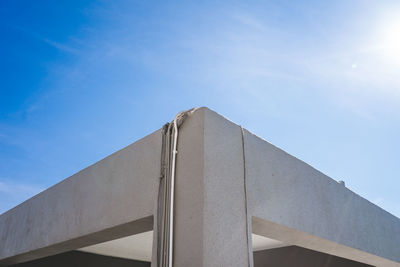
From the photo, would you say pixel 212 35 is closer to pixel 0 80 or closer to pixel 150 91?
pixel 150 91

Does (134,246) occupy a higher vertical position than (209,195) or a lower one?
higher

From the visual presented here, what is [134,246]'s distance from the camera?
448 centimetres

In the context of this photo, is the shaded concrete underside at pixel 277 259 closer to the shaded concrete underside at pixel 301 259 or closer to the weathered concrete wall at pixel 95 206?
the shaded concrete underside at pixel 301 259

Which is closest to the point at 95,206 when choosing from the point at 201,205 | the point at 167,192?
the point at 167,192

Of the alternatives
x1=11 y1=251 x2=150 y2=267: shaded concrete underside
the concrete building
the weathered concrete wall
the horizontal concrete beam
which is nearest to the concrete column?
the concrete building

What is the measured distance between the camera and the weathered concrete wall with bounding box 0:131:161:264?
205cm

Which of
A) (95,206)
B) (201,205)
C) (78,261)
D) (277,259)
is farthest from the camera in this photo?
(78,261)

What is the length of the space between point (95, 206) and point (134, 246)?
7.67ft

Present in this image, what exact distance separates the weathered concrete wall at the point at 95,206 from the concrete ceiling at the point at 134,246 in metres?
Result: 1.16

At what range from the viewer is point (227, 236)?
5.36 ft

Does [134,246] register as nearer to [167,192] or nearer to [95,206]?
[95,206]

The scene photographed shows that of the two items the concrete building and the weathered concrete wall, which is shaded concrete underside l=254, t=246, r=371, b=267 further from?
the weathered concrete wall

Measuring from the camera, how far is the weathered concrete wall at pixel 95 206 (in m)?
2.05

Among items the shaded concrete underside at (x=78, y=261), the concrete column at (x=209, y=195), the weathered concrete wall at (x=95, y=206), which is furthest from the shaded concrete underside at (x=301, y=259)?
the concrete column at (x=209, y=195)
